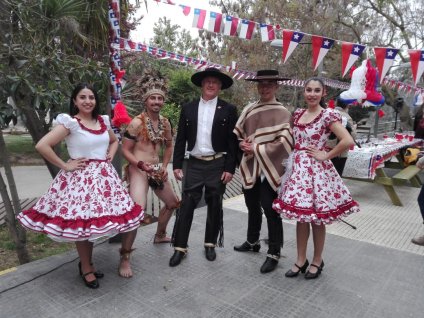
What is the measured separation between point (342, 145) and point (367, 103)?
4.17m

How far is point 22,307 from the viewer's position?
2623mm

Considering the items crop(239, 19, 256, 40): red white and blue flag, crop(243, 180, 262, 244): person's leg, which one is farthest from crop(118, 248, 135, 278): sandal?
crop(239, 19, 256, 40): red white and blue flag

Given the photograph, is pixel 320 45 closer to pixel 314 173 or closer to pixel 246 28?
pixel 246 28

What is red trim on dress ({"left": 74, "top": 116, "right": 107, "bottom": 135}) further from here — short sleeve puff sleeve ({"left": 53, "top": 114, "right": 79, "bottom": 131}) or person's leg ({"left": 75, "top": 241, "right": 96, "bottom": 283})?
person's leg ({"left": 75, "top": 241, "right": 96, "bottom": 283})

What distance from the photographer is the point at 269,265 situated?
3.31 metres

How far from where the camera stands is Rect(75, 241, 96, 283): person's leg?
9.50 ft

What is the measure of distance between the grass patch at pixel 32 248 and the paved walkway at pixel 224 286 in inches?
30.2

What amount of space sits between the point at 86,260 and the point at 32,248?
176 centimetres

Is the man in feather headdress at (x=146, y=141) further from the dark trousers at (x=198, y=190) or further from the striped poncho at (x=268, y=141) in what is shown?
the striped poncho at (x=268, y=141)

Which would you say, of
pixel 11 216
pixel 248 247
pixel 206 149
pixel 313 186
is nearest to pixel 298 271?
pixel 248 247

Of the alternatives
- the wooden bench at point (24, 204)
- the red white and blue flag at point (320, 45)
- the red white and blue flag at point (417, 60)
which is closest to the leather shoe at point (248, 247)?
the red white and blue flag at point (320, 45)

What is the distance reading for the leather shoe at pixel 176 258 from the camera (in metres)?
3.38

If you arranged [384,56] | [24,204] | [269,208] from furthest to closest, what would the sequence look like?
[24,204] < [384,56] < [269,208]

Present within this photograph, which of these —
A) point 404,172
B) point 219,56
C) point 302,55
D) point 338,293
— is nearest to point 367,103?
point 404,172
